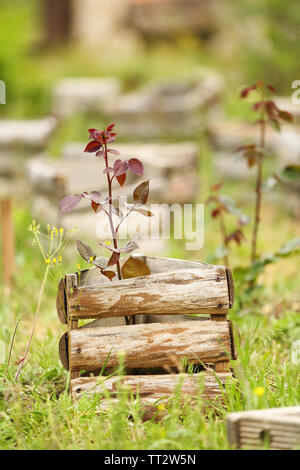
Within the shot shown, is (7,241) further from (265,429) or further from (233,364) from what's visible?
(265,429)

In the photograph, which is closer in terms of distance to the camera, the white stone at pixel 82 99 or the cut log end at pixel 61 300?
the cut log end at pixel 61 300

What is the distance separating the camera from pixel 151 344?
2002 millimetres

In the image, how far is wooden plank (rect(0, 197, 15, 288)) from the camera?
3.51 m

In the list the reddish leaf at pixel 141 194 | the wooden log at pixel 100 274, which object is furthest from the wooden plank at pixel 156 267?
the reddish leaf at pixel 141 194

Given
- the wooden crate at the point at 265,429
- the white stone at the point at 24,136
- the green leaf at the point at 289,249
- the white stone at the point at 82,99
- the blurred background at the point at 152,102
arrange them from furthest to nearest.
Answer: the white stone at the point at 82,99 → the white stone at the point at 24,136 → the blurred background at the point at 152,102 → the green leaf at the point at 289,249 → the wooden crate at the point at 265,429

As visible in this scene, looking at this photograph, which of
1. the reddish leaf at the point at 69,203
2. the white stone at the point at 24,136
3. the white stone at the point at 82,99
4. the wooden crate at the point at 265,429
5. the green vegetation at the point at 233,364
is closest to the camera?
the wooden crate at the point at 265,429

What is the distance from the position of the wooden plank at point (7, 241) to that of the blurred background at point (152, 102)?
32mm

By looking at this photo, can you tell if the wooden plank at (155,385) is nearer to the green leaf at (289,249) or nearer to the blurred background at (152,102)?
the green leaf at (289,249)

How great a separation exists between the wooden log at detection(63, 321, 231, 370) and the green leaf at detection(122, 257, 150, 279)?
0.63 ft

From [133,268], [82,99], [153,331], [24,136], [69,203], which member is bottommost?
[153,331]

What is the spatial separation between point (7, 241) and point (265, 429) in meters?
2.34

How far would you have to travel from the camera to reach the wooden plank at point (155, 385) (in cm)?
198

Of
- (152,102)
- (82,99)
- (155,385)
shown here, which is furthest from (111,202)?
(82,99)
